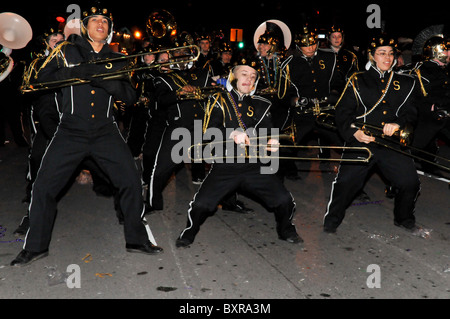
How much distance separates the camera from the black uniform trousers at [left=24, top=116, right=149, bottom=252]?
449 cm

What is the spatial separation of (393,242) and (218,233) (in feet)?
6.33

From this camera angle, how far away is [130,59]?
4.76 metres

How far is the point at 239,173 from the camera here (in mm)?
5031

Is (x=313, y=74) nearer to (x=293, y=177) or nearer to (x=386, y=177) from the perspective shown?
(x=293, y=177)

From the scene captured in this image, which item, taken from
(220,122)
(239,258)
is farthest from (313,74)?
(239,258)

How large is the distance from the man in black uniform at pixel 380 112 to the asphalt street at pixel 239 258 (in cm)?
64

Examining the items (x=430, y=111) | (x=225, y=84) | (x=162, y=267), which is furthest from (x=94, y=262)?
(x=430, y=111)

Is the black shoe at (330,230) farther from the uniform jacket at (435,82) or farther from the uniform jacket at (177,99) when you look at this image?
the uniform jacket at (435,82)

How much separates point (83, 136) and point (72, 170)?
34 centimetres

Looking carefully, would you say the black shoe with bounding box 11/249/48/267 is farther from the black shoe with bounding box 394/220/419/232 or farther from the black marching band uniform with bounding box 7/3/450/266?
the black shoe with bounding box 394/220/419/232

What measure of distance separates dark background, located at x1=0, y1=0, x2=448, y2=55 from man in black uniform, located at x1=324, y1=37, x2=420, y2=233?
297 centimetres

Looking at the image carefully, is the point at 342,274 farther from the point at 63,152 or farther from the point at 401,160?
the point at 63,152

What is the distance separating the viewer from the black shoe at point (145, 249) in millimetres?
4867

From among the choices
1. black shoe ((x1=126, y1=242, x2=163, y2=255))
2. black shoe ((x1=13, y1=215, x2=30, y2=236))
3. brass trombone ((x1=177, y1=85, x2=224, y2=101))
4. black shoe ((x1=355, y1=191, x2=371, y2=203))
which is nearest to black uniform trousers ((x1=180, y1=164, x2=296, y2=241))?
black shoe ((x1=126, y1=242, x2=163, y2=255))
